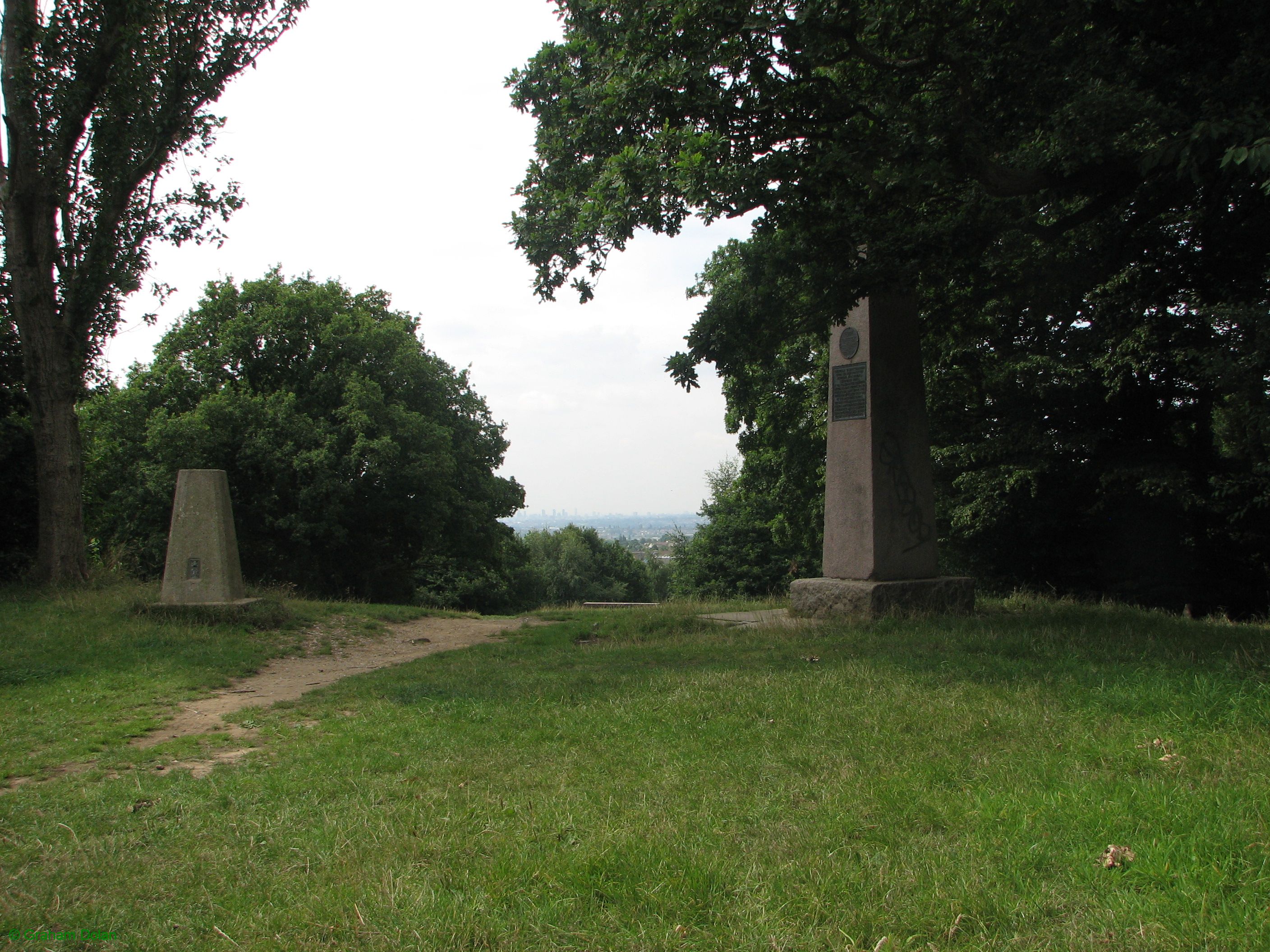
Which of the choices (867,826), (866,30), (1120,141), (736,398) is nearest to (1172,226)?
(1120,141)

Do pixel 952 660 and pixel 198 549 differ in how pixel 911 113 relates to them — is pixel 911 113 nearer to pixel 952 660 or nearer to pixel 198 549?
pixel 952 660

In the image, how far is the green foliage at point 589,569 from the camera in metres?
76.8

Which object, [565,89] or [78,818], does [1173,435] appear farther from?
[78,818]

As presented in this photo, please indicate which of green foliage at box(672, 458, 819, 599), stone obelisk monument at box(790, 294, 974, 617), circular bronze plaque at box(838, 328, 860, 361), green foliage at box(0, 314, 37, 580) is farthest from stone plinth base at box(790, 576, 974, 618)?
green foliage at box(672, 458, 819, 599)

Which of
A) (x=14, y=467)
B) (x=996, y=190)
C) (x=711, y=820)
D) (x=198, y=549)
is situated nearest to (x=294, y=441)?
(x=14, y=467)

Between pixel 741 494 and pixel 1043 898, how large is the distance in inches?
1028

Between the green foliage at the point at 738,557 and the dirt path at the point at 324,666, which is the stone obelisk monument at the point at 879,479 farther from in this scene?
the green foliage at the point at 738,557

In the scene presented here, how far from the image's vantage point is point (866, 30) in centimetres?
773

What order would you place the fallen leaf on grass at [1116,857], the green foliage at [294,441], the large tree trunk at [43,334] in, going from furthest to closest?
the green foliage at [294,441] < the large tree trunk at [43,334] < the fallen leaf on grass at [1116,857]

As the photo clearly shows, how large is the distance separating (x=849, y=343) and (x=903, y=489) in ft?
6.40

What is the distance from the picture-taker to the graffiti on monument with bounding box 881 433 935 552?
10414 mm

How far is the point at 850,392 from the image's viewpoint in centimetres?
1069

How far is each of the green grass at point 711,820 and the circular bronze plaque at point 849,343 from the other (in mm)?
4869

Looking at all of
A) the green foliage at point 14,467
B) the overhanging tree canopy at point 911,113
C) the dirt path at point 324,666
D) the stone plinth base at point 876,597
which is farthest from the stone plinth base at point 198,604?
the stone plinth base at point 876,597
